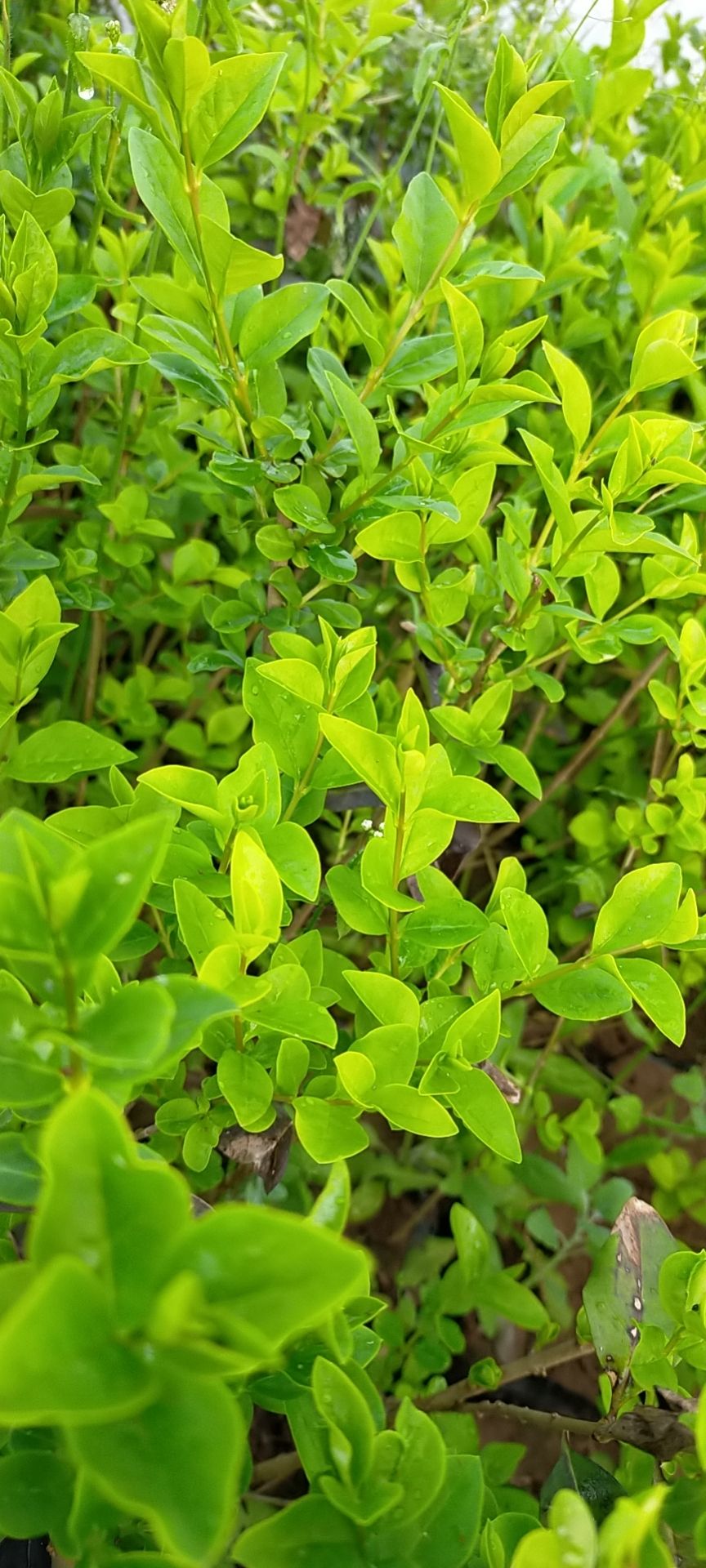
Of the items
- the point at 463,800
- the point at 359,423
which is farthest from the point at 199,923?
the point at 359,423

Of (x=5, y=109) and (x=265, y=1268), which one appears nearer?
(x=265, y=1268)

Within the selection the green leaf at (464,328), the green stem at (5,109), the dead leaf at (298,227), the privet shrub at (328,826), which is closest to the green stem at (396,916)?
the privet shrub at (328,826)

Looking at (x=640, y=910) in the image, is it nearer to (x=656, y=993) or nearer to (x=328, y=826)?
(x=656, y=993)

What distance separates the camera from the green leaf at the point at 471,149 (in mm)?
413

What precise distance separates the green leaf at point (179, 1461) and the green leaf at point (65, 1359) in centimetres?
1

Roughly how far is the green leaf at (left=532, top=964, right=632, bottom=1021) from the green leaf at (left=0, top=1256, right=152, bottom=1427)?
10.0 inches

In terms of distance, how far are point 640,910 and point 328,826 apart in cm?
50

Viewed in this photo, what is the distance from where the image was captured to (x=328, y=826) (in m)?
0.90

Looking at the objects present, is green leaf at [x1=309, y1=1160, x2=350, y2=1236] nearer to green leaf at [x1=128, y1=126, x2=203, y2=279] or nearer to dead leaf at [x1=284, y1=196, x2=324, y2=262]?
green leaf at [x1=128, y1=126, x2=203, y2=279]

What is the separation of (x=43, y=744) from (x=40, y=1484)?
11.4 inches

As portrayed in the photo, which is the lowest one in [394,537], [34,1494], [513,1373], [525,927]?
[513,1373]

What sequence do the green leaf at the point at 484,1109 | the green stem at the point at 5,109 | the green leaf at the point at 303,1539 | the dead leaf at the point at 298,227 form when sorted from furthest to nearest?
the dead leaf at the point at 298,227, the green stem at the point at 5,109, the green leaf at the point at 484,1109, the green leaf at the point at 303,1539

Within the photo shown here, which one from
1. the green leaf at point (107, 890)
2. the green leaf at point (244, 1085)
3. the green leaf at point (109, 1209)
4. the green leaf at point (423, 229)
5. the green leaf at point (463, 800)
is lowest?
the green leaf at point (244, 1085)

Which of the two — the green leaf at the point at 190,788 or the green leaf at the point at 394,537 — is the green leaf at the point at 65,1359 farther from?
the green leaf at the point at 394,537
